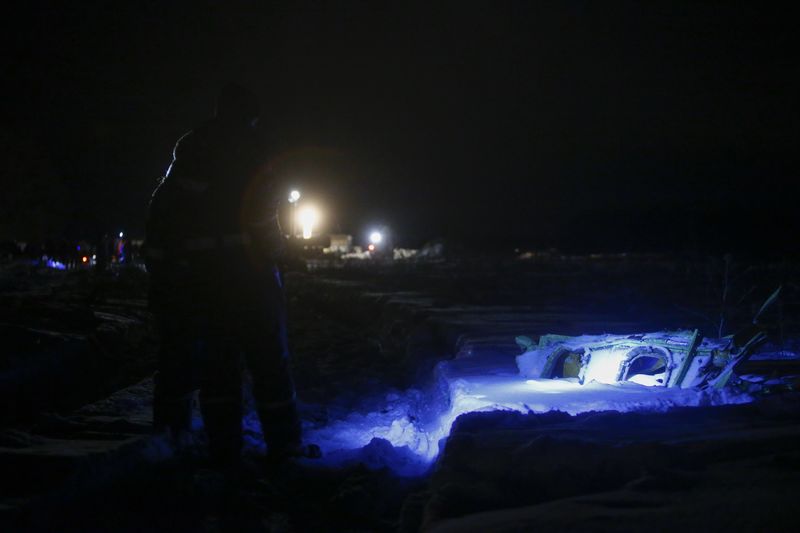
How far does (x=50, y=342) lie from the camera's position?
804cm

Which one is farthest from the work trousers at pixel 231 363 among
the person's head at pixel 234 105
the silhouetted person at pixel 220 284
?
the person's head at pixel 234 105

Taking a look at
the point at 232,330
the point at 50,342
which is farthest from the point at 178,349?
the point at 50,342

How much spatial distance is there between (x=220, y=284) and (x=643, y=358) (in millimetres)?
4234

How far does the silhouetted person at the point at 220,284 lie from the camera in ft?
12.7

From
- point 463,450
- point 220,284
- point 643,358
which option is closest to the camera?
Result: point 463,450

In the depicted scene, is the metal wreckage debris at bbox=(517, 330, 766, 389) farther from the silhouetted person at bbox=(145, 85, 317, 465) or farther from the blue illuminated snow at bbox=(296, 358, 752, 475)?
the silhouetted person at bbox=(145, 85, 317, 465)

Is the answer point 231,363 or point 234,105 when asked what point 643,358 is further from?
point 234,105

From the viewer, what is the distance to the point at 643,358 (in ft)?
20.9

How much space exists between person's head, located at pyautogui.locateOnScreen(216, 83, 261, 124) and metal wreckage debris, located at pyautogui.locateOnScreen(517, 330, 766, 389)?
11.4ft

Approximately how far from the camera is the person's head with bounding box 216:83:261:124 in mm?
4000

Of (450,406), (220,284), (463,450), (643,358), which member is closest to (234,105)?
(220,284)

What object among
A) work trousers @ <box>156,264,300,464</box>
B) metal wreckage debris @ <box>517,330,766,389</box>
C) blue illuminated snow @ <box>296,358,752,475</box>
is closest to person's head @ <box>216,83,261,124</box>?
work trousers @ <box>156,264,300,464</box>

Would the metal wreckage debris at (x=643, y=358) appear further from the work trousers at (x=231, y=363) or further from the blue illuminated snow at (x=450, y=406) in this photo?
the work trousers at (x=231, y=363)

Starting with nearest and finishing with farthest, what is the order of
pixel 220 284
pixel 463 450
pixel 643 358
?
pixel 463 450
pixel 220 284
pixel 643 358
